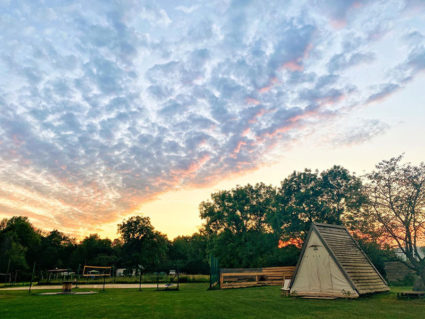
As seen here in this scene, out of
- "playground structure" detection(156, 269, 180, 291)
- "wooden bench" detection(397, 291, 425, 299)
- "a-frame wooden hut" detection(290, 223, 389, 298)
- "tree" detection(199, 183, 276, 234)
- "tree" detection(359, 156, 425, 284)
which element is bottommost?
"playground structure" detection(156, 269, 180, 291)

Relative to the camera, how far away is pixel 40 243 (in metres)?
72.4

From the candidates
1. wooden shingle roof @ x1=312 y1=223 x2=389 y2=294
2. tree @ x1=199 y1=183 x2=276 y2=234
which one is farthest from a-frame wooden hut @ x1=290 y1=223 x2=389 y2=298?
tree @ x1=199 y1=183 x2=276 y2=234

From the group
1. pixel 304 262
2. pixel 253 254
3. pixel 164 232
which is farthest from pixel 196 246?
pixel 304 262

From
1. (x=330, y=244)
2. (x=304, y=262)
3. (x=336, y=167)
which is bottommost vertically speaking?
(x=304, y=262)

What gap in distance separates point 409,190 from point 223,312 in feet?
44.3

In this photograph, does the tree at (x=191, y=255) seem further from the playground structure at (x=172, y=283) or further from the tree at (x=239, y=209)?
the playground structure at (x=172, y=283)

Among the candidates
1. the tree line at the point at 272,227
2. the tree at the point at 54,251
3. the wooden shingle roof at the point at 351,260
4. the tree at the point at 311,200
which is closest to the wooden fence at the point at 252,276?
the tree line at the point at 272,227

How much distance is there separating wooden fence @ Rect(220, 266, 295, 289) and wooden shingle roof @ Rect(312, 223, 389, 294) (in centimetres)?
1034

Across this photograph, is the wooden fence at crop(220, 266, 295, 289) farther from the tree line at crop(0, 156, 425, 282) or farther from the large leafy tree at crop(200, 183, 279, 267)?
the large leafy tree at crop(200, 183, 279, 267)

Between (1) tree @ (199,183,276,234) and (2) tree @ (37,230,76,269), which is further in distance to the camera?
(2) tree @ (37,230,76,269)

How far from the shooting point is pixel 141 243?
7669cm

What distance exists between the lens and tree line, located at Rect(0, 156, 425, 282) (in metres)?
16.5

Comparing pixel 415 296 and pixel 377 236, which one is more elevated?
pixel 377 236

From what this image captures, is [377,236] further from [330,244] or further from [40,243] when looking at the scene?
[40,243]
